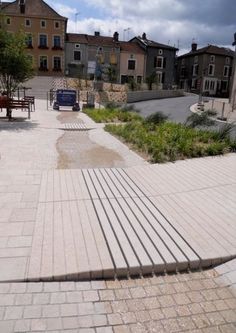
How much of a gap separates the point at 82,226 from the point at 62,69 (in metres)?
44.8

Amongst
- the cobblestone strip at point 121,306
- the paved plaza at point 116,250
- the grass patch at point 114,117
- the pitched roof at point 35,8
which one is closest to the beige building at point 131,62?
the pitched roof at point 35,8

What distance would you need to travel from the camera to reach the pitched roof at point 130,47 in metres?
50.4

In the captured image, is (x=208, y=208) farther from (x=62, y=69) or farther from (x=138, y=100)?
(x=62, y=69)

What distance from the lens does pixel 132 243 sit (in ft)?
14.8

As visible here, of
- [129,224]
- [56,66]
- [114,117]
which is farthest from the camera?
[56,66]

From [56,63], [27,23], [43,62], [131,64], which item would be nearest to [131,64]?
[131,64]

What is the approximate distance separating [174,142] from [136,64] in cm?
4397

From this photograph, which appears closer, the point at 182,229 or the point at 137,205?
the point at 182,229

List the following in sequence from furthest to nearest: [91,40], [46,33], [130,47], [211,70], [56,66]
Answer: [211,70] → [130,47] → [91,40] → [56,66] → [46,33]

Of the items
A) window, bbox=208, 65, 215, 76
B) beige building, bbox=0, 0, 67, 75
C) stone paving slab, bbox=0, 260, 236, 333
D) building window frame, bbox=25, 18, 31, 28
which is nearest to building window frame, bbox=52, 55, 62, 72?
beige building, bbox=0, 0, 67, 75

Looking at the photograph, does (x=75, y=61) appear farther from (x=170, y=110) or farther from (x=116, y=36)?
(x=170, y=110)

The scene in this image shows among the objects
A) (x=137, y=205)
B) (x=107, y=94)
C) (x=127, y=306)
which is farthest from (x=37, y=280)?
(x=107, y=94)

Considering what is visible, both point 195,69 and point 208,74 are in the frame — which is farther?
point 195,69

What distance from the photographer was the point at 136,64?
51.2 meters
